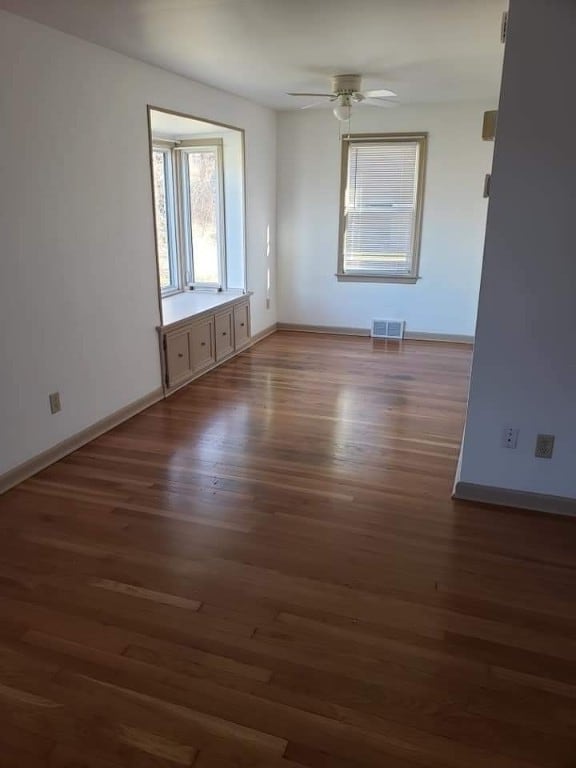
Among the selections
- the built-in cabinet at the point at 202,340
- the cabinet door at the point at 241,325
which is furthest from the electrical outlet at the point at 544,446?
the cabinet door at the point at 241,325

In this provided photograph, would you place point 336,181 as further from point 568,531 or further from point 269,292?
point 568,531

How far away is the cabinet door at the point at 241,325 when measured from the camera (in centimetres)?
601

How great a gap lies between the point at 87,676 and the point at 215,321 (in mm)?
3913

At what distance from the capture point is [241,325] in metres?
6.16

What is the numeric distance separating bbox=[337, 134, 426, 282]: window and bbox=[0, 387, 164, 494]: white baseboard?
3.29 metres

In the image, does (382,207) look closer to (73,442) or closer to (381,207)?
(381,207)

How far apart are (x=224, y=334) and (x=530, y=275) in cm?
352

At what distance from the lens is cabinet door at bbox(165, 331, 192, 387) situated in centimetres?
473

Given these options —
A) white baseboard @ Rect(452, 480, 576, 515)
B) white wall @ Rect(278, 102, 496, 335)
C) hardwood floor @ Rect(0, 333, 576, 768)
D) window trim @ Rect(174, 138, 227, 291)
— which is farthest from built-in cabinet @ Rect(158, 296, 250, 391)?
white baseboard @ Rect(452, 480, 576, 515)

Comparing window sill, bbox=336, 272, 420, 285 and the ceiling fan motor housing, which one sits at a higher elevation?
the ceiling fan motor housing

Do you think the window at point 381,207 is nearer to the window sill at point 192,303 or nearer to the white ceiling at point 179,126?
the window sill at point 192,303

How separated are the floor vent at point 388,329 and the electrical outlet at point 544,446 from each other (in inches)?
159

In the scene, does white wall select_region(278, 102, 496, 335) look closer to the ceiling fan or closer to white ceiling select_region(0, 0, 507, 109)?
white ceiling select_region(0, 0, 507, 109)

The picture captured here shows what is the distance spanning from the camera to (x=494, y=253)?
8.90 feet
